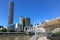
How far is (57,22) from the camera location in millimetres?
19172

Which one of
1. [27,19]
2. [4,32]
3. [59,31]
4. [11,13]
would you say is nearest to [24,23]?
[27,19]

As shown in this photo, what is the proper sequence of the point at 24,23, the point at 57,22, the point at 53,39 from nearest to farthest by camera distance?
the point at 57,22 < the point at 53,39 < the point at 24,23

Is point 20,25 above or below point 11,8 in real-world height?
below

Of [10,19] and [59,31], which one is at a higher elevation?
[10,19]

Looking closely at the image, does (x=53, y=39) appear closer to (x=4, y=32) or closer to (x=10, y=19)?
(x=4, y=32)

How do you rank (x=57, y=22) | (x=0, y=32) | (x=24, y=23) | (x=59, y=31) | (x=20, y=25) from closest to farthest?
(x=57, y=22)
(x=59, y=31)
(x=0, y=32)
(x=20, y=25)
(x=24, y=23)

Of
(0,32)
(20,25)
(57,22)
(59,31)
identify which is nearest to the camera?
(57,22)

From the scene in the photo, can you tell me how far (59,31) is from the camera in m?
28.1

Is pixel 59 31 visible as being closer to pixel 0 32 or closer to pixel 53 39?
pixel 53 39

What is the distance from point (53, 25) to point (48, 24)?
693 mm

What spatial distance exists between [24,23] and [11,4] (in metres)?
26.5

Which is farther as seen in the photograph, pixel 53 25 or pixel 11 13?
pixel 11 13

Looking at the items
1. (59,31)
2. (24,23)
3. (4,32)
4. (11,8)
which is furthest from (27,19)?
(59,31)

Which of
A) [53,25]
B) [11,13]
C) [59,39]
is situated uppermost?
[11,13]
